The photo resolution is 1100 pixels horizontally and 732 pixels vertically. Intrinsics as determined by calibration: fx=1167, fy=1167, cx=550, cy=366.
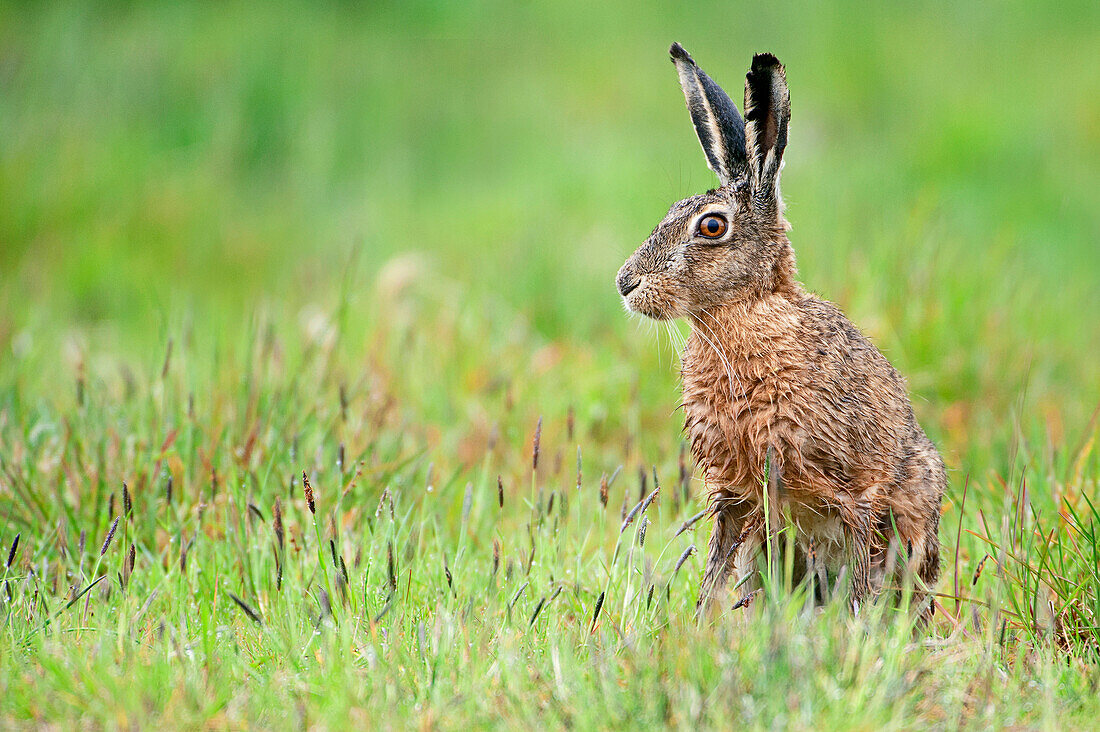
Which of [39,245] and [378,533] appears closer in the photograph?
[378,533]

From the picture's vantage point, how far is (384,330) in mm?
6160

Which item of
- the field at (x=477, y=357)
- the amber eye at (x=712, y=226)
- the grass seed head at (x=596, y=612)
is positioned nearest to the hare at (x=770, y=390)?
the amber eye at (x=712, y=226)

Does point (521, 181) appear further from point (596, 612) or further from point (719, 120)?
point (596, 612)

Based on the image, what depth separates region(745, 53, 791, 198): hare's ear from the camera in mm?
3494

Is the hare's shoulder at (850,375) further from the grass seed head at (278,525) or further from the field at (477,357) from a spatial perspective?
the grass seed head at (278,525)

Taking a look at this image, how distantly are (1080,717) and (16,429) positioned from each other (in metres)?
3.74

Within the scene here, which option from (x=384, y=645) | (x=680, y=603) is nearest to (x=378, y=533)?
(x=384, y=645)

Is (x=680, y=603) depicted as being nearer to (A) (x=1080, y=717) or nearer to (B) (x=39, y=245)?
→ (A) (x=1080, y=717)

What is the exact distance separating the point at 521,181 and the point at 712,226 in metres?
6.17

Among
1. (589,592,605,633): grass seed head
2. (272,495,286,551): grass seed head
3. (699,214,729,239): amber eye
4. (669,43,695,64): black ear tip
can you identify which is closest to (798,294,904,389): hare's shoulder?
(699,214,729,239): amber eye

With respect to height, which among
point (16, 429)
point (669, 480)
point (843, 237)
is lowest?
point (16, 429)

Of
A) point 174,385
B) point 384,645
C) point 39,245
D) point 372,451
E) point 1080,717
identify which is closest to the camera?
point 1080,717

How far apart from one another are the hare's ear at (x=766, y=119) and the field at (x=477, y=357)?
55 cm

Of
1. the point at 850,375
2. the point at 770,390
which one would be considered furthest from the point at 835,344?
the point at 770,390
